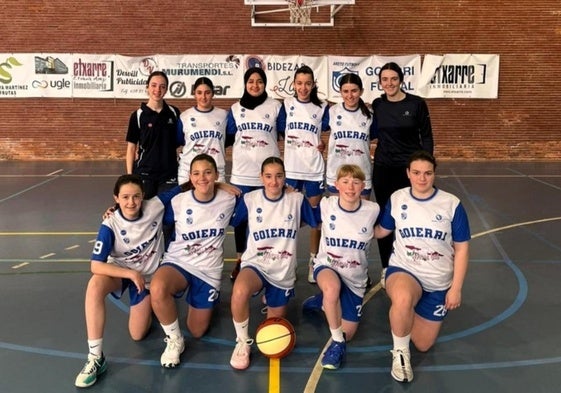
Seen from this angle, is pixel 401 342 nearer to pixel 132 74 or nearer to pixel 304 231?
pixel 304 231

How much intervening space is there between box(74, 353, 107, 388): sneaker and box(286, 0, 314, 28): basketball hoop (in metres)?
9.45

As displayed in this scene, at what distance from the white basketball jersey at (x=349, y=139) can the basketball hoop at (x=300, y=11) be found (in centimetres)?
722

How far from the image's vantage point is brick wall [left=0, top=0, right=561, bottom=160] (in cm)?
1228

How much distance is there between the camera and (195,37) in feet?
41.0

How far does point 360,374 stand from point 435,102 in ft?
35.2

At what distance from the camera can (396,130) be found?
13.7 feet

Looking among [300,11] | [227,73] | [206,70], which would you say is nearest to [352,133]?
[300,11]

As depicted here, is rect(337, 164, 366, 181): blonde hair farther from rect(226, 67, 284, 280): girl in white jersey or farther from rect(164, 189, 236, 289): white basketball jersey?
rect(226, 67, 284, 280): girl in white jersey

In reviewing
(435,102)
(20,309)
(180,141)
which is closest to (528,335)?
(180,141)

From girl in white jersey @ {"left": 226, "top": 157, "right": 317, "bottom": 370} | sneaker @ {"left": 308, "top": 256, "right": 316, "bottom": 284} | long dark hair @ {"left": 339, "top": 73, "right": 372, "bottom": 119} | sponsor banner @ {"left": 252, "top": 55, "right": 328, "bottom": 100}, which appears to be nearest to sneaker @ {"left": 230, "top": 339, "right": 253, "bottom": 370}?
girl in white jersey @ {"left": 226, "top": 157, "right": 317, "bottom": 370}

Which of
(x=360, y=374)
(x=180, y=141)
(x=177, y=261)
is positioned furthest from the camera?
(x=180, y=141)

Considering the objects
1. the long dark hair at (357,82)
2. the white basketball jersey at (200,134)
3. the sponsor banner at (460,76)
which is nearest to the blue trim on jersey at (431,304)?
the long dark hair at (357,82)

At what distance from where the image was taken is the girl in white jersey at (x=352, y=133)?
173 inches

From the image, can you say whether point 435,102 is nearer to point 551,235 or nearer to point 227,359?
point 551,235
